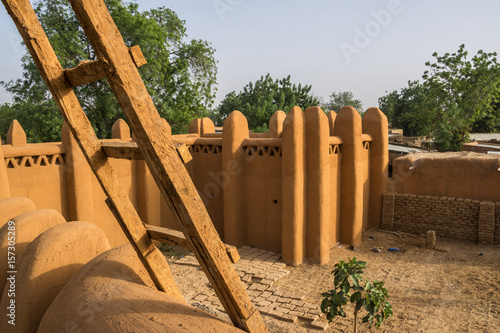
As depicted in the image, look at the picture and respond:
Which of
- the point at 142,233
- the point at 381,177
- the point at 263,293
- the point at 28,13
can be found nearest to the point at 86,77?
the point at 28,13

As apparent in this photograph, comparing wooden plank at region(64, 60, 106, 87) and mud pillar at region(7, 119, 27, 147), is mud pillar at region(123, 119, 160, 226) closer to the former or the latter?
mud pillar at region(7, 119, 27, 147)

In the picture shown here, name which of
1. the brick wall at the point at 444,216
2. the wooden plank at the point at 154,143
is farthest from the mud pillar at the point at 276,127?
the wooden plank at the point at 154,143

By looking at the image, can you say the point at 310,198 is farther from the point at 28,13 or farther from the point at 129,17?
the point at 129,17

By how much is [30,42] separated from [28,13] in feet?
0.76

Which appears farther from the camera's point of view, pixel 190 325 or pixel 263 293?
pixel 263 293

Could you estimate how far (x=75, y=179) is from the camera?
7.72 meters

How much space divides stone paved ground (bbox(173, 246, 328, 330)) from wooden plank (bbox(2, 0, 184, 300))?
2.67 metres

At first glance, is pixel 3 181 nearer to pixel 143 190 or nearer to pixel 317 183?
pixel 143 190

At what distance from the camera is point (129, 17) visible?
17.3 metres

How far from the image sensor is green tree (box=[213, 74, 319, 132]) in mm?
26406

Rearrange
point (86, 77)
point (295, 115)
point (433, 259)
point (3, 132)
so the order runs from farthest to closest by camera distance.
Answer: point (3, 132)
point (433, 259)
point (295, 115)
point (86, 77)

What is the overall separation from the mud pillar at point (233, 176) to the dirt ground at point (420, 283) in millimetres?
1674

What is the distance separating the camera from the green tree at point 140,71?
1631 centimetres

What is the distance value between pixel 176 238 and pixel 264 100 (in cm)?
2533
